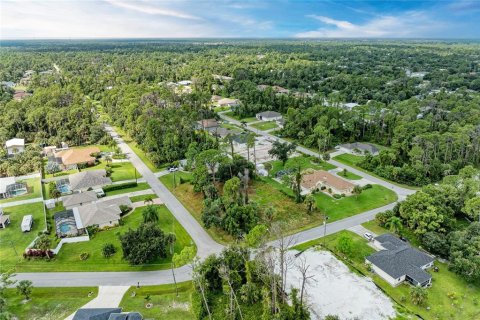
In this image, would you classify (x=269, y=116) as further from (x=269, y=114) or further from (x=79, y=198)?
(x=79, y=198)

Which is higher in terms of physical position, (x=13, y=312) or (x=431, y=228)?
(x=431, y=228)

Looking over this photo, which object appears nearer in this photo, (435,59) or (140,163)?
(140,163)

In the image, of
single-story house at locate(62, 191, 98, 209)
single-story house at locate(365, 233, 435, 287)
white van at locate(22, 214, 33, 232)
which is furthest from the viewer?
single-story house at locate(62, 191, 98, 209)

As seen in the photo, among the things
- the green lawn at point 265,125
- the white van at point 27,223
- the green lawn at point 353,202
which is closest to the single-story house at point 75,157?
the white van at point 27,223

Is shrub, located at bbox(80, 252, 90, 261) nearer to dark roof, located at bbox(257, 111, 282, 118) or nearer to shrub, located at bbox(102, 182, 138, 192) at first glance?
shrub, located at bbox(102, 182, 138, 192)

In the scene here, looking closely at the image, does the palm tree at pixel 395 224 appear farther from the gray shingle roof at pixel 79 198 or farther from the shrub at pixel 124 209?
the gray shingle roof at pixel 79 198

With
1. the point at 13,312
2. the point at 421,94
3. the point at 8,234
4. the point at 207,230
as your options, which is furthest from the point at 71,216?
the point at 421,94

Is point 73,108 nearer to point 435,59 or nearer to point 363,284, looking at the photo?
point 363,284

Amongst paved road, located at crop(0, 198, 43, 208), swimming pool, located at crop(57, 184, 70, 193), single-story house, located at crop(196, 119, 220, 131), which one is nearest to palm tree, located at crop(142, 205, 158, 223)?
swimming pool, located at crop(57, 184, 70, 193)
